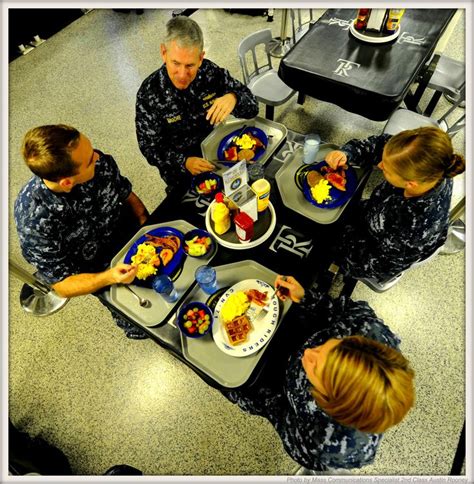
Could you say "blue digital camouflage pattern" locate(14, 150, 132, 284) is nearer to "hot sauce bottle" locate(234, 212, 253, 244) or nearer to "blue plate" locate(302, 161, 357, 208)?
"hot sauce bottle" locate(234, 212, 253, 244)

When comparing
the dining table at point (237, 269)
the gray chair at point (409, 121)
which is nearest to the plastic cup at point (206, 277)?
the dining table at point (237, 269)

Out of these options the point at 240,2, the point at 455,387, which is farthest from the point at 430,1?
the point at 455,387

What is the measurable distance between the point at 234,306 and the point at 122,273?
569 millimetres

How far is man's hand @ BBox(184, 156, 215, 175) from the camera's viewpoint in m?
2.07

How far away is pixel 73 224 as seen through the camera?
183 cm

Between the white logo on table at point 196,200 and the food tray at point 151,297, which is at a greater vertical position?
the white logo on table at point 196,200

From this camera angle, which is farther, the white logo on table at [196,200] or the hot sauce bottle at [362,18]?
the hot sauce bottle at [362,18]

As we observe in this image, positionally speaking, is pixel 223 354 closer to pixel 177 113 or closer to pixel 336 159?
pixel 336 159

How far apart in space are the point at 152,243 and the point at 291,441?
44.2 inches

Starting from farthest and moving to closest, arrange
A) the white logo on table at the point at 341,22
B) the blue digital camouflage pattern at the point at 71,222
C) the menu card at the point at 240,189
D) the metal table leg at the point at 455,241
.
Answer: the white logo on table at the point at 341,22, the metal table leg at the point at 455,241, the blue digital camouflage pattern at the point at 71,222, the menu card at the point at 240,189

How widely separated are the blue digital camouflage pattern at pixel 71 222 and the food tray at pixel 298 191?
97 centimetres

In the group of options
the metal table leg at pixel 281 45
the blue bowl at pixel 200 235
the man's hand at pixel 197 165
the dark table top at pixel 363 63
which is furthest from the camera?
the metal table leg at pixel 281 45

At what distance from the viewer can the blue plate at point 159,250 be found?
1711 mm

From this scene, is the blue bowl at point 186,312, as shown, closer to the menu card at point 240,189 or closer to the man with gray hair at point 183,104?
the menu card at point 240,189
